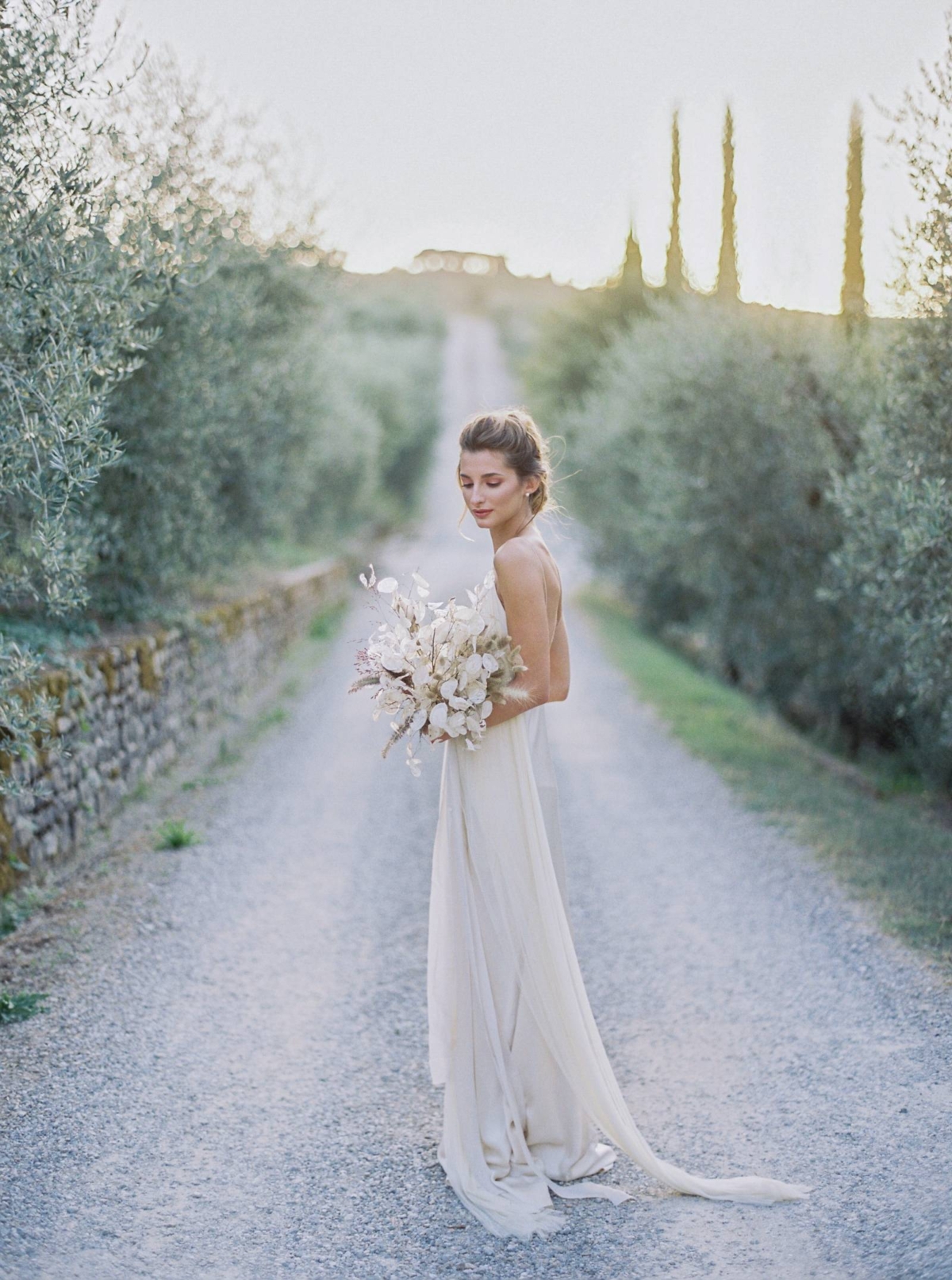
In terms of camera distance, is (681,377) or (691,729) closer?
(681,377)

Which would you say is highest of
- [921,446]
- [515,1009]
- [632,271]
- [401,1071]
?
[632,271]

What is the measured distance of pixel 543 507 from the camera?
4051 millimetres

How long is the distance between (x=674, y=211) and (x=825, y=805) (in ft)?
65.8

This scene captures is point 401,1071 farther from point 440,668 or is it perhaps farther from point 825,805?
point 825,805

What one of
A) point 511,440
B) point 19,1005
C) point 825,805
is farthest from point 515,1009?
point 825,805

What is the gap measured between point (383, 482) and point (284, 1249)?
115 ft

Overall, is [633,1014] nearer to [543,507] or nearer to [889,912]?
[889,912]

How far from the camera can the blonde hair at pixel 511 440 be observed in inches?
150

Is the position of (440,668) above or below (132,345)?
below

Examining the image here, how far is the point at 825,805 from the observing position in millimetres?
8969

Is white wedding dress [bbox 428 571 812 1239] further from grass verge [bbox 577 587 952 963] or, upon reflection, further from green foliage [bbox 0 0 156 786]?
grass verge [bbox 577 587 952 963]

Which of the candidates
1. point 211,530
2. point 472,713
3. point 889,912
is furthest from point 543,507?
point 211,530

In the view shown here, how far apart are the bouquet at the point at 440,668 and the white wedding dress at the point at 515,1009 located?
0.16m

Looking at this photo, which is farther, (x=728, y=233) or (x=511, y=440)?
(x=728, y=233)
